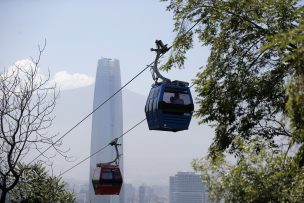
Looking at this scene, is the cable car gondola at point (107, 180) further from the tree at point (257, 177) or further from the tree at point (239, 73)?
the tree at point (239, 73)

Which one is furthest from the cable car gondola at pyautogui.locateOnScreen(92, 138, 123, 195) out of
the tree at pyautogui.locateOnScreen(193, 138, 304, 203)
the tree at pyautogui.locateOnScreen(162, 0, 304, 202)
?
the tree at pyautogui.locateOnScreen(162, 0, 304, 202)

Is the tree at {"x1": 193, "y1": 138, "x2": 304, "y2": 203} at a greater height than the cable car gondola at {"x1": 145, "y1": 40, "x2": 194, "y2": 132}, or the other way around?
the cable car gondola at {"x1": 145, "y1": 40, "x2": 194, "y2": 132}

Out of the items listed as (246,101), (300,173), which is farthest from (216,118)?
(300,173)

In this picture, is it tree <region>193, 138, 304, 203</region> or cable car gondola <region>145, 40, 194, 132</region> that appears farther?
cable car gondola <region>145, 40, 194, 132</region>

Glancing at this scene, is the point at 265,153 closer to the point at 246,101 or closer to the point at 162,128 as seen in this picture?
the point at 246,101

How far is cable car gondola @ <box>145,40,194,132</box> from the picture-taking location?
49.6 feet

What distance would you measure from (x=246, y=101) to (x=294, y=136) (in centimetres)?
574

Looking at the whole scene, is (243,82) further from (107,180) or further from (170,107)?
(107,180)

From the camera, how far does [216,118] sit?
16.5 meters

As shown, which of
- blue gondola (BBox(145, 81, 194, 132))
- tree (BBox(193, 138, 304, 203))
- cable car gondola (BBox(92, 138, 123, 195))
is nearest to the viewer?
tree (BBox(193, 138, 304, 203))

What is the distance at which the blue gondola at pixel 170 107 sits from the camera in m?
15.1

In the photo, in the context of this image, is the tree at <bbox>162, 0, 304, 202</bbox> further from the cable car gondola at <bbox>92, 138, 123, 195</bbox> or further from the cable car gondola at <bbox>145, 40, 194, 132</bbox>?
the cable car gondola at <bbox>92, 138, 123, 195</bbox>

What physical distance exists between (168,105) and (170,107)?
12cm

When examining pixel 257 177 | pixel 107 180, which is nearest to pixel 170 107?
pixel 257 177
